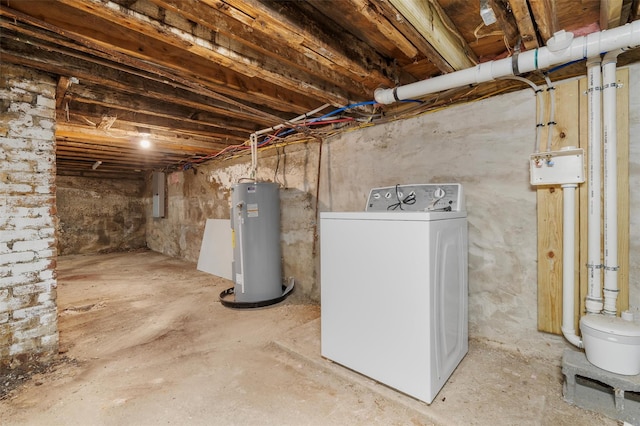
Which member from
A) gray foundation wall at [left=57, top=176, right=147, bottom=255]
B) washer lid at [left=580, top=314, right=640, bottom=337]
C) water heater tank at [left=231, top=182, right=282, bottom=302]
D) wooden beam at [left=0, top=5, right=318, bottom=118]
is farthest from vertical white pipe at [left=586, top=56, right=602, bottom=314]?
gray foundation wall at [left=57, top=176, right=147, bottom=255]

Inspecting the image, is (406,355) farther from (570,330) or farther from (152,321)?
(152,321)

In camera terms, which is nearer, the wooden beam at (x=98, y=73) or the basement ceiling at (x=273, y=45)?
the basement ceiling at (x=273, y=45)

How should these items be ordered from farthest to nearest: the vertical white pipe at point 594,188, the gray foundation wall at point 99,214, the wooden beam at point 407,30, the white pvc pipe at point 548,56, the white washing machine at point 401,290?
the gray foundation wall at point 99,214, the vertical white pipe at point 594,188, the white washing machine at point 401,290, the white pvc pipe at point 548,56, the wooden beam at point 407,30

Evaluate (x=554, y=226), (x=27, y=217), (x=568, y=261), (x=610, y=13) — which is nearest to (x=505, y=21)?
(x=610, y=13)

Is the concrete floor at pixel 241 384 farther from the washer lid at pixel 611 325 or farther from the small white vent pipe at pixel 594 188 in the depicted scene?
the small white vent pipe at pixel 594 188

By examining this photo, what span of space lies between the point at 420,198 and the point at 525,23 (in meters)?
1.02

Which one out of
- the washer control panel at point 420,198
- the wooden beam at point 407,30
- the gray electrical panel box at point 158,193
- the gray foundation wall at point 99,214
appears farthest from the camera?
the gray foundation wall at point 99,214

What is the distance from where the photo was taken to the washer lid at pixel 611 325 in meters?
1.40

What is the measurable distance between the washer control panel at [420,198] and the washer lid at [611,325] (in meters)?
0.84

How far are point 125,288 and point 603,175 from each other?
4.73 meters

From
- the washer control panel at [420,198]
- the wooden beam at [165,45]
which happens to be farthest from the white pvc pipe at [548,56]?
the wooden beam at [165,45]

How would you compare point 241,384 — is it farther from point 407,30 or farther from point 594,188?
point 594,188

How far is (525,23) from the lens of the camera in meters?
1.41

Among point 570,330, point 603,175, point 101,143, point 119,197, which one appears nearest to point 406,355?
point 570,330
